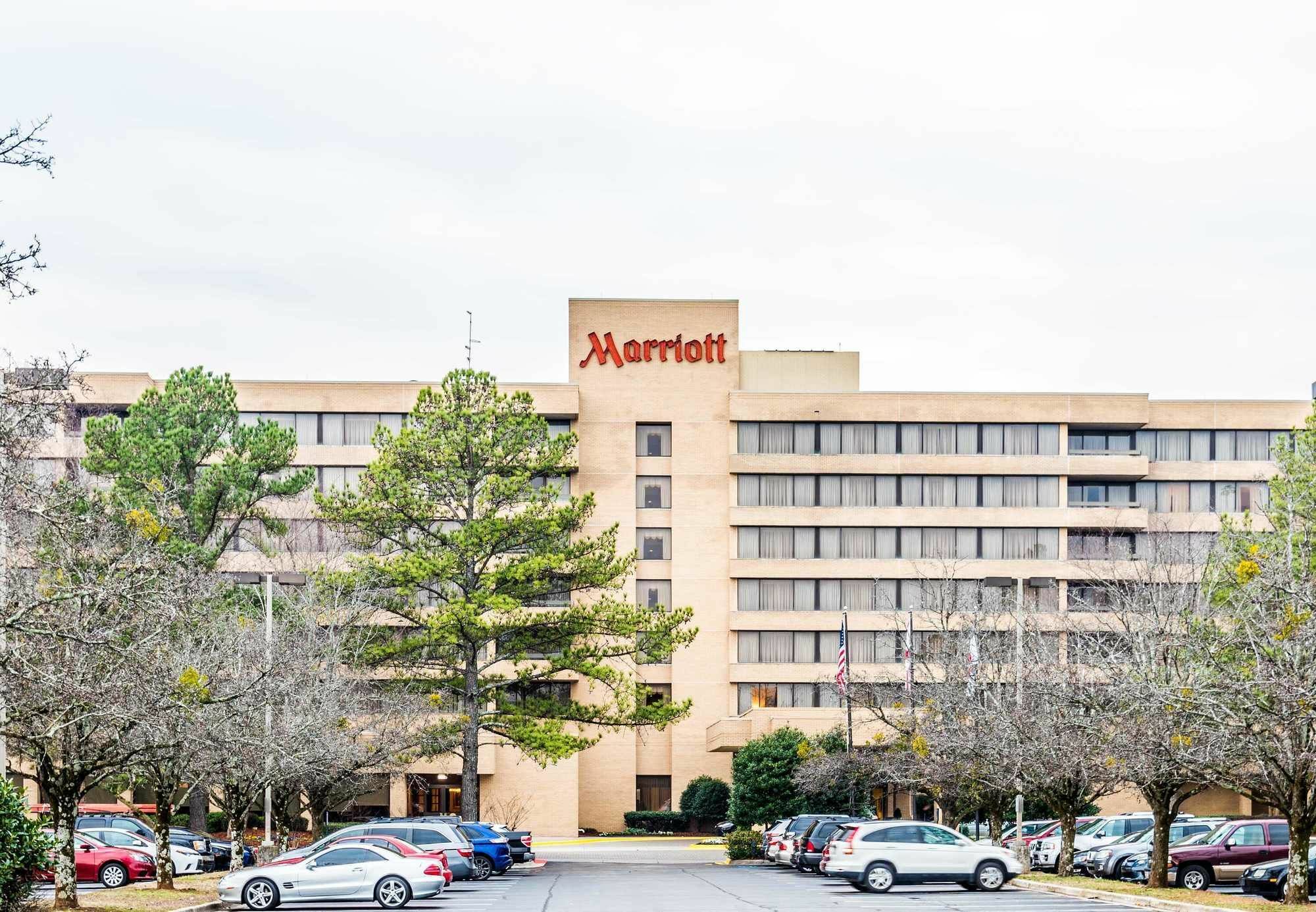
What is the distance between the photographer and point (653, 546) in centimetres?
8044

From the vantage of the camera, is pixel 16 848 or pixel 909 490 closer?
pixel 16 848

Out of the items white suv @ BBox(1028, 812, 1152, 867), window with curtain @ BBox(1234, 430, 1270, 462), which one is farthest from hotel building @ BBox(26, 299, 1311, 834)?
white suv @ BBox(1028, 812, 1152, 867)

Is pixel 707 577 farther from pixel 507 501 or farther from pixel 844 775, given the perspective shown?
pixel 507 501

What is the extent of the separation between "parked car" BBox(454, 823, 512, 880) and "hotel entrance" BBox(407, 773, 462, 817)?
31968 mm

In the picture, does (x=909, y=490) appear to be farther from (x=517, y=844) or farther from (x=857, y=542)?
(x=517, y=844)

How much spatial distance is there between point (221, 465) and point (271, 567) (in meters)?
6.52

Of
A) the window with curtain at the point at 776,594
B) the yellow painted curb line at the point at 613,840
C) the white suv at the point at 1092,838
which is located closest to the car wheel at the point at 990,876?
the white suv at the point at 1092,838

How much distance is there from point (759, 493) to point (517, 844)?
32.5m

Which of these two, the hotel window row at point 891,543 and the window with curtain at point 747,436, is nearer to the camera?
the hotel window row at point 891,543

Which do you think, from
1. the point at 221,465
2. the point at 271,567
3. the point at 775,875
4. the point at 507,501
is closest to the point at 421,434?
the point at 507,501

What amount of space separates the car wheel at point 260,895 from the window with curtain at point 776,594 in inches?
1917

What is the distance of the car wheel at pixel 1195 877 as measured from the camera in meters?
38.8

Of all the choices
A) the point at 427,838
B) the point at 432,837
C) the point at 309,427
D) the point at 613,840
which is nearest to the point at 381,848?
the point at 427,838

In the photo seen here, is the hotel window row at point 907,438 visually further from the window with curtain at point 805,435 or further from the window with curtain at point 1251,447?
the window with curtain at point 1251,447
